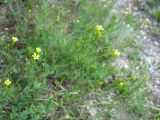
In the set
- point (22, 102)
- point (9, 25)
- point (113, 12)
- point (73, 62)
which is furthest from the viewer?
point (113, 12)

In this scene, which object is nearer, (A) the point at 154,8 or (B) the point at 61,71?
(B) the point at 61,71

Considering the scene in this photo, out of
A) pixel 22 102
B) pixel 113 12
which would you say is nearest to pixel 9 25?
pixel 22 102

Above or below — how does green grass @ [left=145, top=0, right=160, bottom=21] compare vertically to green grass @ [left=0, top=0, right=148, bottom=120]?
above

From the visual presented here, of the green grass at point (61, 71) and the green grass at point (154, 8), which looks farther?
the green grass at point (154, 8)

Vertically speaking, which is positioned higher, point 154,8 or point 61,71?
point 154,8

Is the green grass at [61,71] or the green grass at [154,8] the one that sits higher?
the green grass at [154,8]

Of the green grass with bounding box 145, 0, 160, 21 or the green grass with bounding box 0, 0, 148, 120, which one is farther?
the green grass with bounding box 145, 0, 160, 21

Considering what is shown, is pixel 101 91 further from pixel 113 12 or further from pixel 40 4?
pixel 113 12

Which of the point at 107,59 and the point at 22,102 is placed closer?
the point at 22,102
